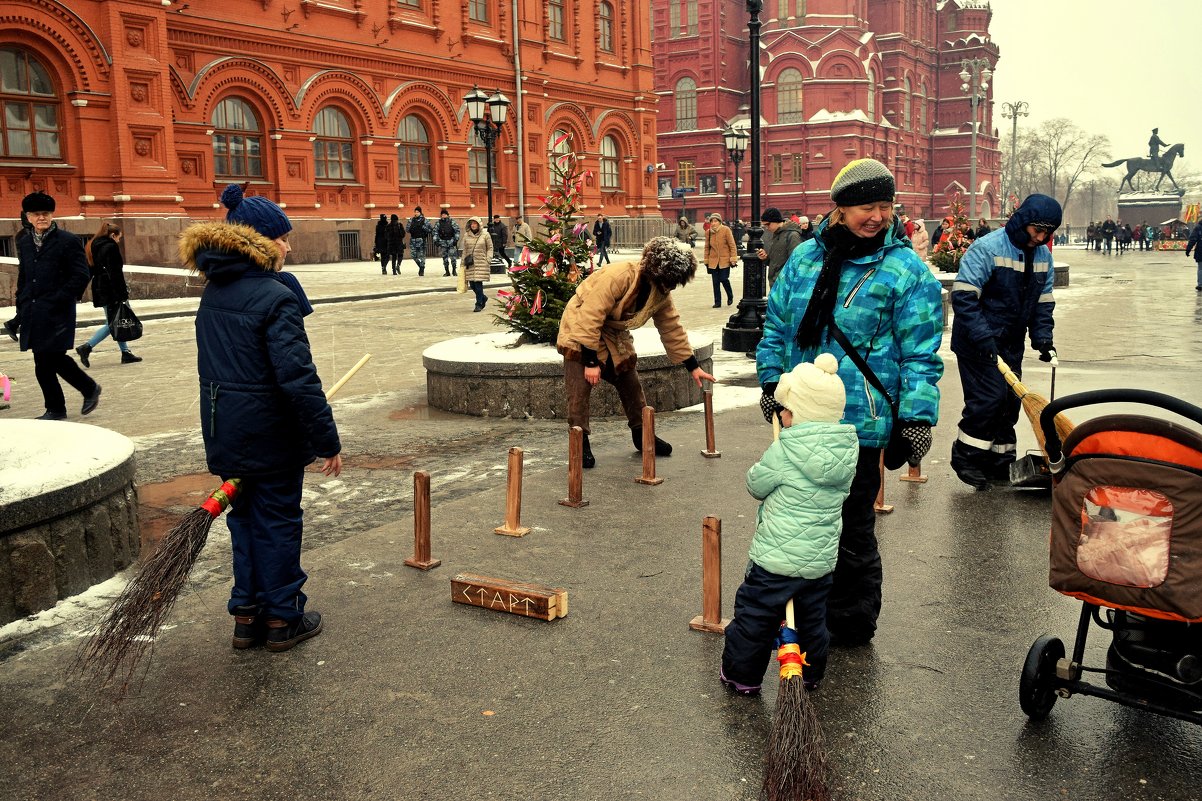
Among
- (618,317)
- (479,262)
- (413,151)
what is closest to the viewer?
(618,317)

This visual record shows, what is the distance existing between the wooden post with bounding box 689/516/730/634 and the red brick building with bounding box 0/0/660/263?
26.5 m

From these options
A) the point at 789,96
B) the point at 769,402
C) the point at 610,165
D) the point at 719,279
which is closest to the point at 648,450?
the point at 769,402

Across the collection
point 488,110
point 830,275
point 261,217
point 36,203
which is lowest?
point 830,275

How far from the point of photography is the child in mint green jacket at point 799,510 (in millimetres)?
4004

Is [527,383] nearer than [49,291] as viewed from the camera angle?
No

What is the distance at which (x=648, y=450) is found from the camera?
24.6 feet

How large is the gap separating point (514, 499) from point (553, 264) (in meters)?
5.01

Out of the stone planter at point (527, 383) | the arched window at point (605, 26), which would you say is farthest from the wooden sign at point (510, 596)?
the arched window at point (605, 26)

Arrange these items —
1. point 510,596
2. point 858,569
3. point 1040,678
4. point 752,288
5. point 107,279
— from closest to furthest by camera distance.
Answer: point 1040,678
point 858,569
point 510,596
point 107,279
point 752,288

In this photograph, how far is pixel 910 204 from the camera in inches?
2995

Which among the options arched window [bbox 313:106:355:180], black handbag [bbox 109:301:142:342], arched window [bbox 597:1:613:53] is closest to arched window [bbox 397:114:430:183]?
arched window [bbox 313:106:355:180]

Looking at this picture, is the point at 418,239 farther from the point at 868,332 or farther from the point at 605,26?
the point at 868,332

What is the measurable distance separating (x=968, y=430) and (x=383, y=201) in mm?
31726

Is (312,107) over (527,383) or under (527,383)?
over
